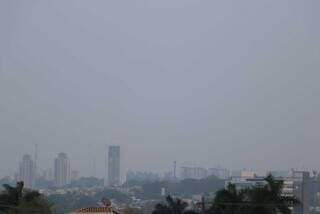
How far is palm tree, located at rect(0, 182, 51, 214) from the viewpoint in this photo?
64562mm

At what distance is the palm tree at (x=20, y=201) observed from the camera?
6456 cm

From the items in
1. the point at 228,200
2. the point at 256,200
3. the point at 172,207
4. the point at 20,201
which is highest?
the point at 256,200

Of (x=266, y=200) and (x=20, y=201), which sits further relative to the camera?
(x=20, y=201)

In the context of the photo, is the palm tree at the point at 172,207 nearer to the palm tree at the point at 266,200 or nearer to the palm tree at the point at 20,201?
the palm tree at the point at 20,201

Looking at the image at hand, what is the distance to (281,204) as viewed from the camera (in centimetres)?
5628

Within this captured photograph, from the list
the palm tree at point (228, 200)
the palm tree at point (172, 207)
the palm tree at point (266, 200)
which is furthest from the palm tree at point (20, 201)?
the palm tree at point (172, 207)

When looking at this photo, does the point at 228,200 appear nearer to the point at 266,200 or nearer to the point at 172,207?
the point at 266,200

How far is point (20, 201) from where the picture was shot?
215 feet

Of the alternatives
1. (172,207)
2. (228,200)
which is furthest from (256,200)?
(172,207)

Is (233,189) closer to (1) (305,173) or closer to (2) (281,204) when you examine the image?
(2) (281,204)

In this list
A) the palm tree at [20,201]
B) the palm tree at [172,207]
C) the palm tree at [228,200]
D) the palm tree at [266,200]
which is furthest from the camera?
the palm tree at [172,207]

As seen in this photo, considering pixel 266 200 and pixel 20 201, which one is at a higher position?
pixel 266 200

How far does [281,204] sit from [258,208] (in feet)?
7.46

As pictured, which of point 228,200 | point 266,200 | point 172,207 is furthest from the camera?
point 172,207
